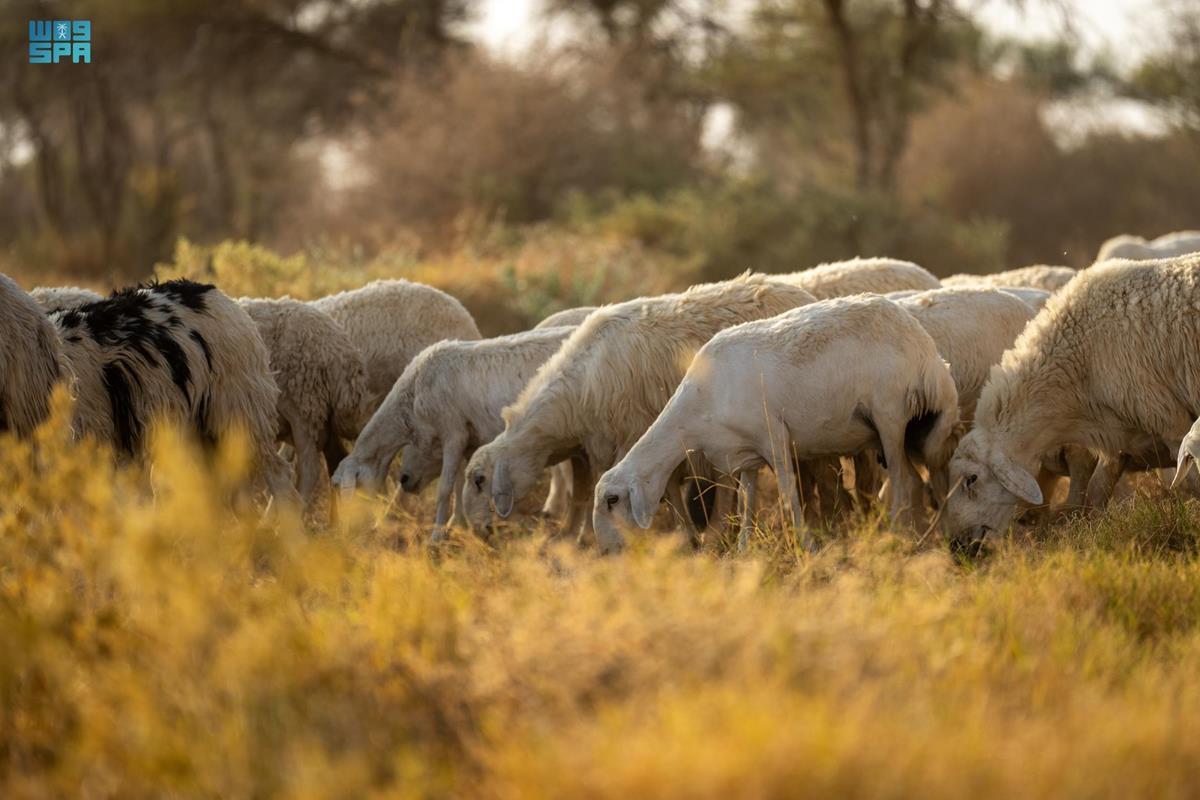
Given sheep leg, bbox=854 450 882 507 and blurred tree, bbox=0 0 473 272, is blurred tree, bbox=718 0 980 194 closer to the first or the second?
blurred tree, bbox=0 0 473 272

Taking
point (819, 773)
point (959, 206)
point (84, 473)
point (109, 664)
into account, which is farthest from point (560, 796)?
point (959, 206)

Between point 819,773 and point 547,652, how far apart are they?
0.95m

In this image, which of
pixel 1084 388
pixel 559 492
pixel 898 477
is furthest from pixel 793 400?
pixel 559 492

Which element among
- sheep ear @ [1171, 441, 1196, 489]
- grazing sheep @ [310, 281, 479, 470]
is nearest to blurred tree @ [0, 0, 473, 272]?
grazing sheep @ [310, 281, 479, 470]

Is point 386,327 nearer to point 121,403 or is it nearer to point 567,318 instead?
point 567,318

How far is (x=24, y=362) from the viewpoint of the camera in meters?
6.60

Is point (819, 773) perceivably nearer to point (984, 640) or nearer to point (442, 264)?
point (984, 640)

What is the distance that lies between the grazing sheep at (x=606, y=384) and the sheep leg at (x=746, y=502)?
0.73 metres

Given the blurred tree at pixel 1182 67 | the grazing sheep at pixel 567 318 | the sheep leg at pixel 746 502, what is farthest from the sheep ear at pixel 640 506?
the blurred tree at pixel 1182 67

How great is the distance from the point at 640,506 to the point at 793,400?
934 millimetres

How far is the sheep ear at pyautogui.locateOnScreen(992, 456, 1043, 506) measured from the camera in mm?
7609

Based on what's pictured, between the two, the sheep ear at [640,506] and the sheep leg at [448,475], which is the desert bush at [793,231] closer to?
the sheep leg at [448,475]

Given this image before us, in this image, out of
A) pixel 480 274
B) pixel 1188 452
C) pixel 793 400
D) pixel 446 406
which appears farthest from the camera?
pixel 480 274

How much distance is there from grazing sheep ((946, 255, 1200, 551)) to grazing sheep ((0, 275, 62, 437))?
4.58m
